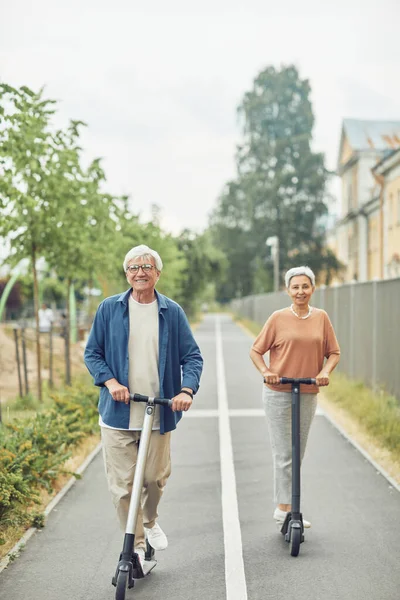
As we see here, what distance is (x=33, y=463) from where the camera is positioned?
278 inches

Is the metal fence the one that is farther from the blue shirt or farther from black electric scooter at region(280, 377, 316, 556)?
the blue shirt

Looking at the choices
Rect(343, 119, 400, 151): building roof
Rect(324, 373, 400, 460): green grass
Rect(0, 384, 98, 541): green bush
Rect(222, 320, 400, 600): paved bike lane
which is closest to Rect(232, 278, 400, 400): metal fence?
Rect(324, 373, 400, 460): green grass

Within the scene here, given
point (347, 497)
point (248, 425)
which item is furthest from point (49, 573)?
point (248, 425)

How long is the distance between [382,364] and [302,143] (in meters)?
41.6

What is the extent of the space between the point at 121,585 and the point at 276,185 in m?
48.3

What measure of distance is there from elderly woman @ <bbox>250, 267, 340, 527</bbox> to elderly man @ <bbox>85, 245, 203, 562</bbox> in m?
0.95

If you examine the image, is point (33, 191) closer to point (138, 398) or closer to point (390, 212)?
point (138, 398)

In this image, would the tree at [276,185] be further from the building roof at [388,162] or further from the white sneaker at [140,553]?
the white sneaker at [140,553]

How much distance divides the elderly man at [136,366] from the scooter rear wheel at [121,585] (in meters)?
0.44

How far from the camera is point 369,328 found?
14203mm

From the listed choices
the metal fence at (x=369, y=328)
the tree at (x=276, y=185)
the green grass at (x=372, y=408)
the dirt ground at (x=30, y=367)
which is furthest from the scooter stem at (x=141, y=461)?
the tree at (x=276, y=185)

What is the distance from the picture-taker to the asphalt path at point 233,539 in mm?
4898

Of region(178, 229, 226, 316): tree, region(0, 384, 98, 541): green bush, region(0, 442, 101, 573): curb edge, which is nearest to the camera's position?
region(0, 442, 101, 573): curb edge

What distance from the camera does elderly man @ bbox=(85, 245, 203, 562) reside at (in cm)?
492
